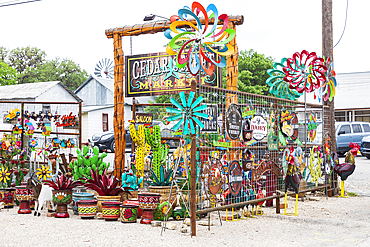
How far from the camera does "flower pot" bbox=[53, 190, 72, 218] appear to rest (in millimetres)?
6766

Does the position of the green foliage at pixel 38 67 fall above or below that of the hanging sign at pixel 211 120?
above

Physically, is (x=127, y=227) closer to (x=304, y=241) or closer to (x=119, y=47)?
(x=304, y=241)

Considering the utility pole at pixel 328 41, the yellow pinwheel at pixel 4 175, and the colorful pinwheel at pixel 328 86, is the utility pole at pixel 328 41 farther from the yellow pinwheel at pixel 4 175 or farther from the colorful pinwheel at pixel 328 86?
the yellow pinwheel at pixel 4 175

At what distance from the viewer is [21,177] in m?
8.70

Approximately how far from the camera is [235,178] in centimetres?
632

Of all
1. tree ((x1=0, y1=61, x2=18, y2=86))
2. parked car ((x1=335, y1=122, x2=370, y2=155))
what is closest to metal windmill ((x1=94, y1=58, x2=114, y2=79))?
tree ((x1=0, y1=61, x2=18, y2=86))

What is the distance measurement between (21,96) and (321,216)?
21751 mm

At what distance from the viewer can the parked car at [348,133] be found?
19.2 m

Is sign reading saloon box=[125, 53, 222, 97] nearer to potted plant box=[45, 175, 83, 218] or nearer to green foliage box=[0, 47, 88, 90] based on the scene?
potted plant box=[45, 175, 83, 218]

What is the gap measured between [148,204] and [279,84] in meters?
3.66

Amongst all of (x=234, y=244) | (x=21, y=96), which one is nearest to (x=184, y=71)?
(x=234, y=244)

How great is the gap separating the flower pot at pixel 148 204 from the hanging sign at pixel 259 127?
187 cm

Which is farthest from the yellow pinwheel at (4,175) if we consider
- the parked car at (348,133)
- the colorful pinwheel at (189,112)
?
the parked car at (348,133)

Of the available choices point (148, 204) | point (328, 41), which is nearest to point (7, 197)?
point (148, 204)
